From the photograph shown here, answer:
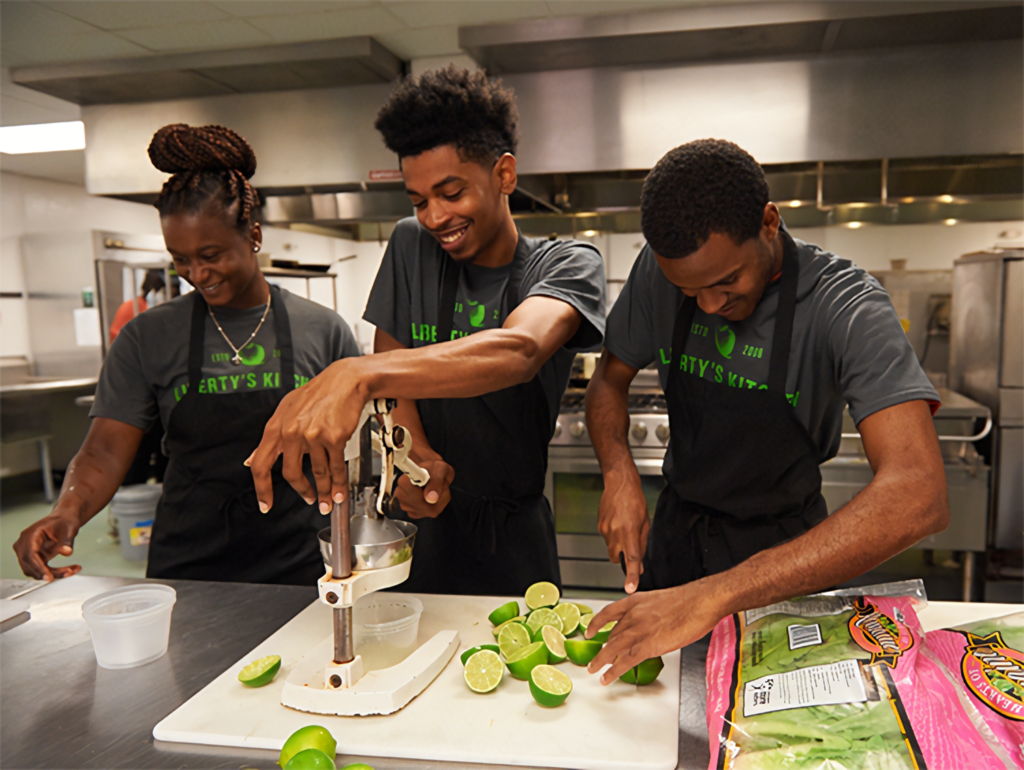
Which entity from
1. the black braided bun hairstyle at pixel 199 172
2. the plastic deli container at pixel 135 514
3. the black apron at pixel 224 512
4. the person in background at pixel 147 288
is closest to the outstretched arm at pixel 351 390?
the black apron at pixel 224 512

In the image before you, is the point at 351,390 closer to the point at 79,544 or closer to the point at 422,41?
the point at 422,41

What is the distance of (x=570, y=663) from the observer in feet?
3.69

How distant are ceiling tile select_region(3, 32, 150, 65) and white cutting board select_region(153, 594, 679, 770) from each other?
321 centimetres

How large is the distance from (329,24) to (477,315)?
2157 mm

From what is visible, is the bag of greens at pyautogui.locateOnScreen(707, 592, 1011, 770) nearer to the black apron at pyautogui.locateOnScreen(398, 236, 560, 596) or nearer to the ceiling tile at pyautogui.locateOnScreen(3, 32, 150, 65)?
the black apron at pyautogui.locateOnScreen(398, 236, 560, 596)

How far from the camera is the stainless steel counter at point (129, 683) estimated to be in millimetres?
944

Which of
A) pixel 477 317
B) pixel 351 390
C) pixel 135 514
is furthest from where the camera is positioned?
pixel 135 514

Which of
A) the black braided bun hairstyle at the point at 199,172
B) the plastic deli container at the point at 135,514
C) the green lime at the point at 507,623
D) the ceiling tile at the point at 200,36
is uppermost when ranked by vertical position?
the ceiling tile at the point at 200,36

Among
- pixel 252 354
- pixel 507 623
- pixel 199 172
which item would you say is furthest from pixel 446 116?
pixel 507 623

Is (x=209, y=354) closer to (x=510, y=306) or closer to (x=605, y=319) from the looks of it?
(x=510, y=306)

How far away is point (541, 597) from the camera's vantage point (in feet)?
4.19

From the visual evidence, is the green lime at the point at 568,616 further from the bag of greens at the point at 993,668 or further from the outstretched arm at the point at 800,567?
the bag of greens at the point at 993,668

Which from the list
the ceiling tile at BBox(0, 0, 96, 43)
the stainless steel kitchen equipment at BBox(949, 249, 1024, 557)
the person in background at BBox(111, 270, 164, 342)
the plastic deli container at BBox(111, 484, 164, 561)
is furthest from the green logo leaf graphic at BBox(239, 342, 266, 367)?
the person in background at BBox(111, 270, 164, 342)

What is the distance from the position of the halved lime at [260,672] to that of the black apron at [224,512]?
0.58 metres
